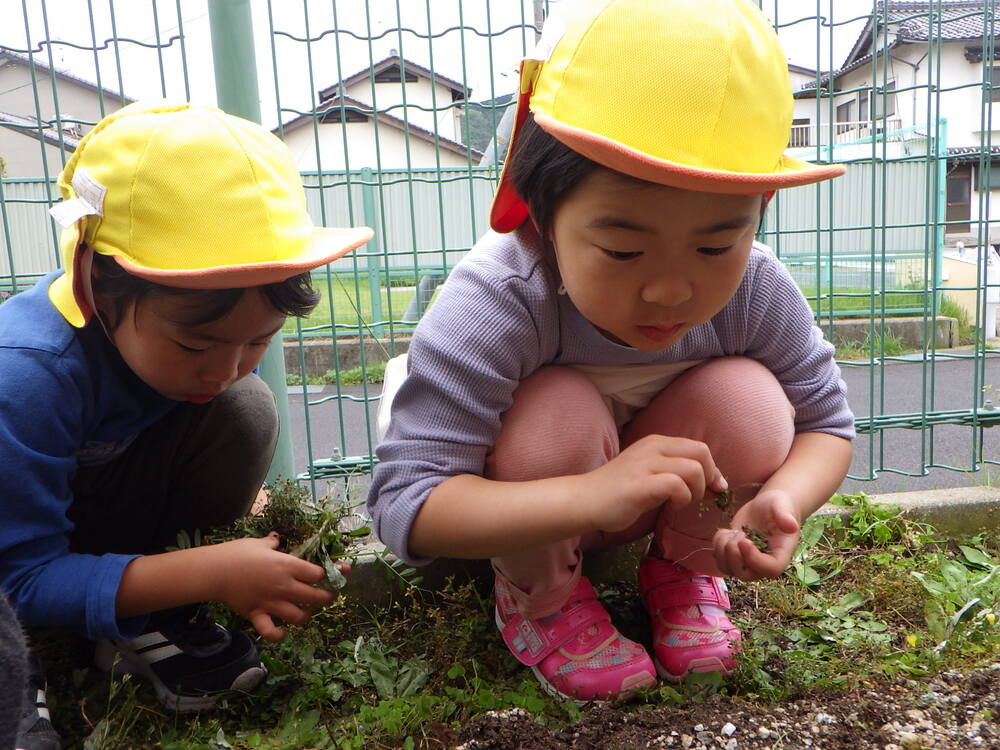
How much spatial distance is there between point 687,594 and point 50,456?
3.65 ft

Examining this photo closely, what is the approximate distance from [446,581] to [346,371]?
5.94 ft

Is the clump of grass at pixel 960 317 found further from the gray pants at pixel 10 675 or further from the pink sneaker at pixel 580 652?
the gray pants at pixel 10 675

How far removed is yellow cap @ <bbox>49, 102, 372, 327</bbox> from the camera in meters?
1.31

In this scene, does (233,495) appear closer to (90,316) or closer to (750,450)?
(90,316)

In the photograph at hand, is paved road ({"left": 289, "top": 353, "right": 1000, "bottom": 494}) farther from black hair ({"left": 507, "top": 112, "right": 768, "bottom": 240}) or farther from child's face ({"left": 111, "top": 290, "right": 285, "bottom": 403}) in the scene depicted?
black hair ({"left": 507, "top": 112, "right": 768, "bottom": 240})

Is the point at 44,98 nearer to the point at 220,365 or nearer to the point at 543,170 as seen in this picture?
the point at 220,365

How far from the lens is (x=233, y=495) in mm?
1690

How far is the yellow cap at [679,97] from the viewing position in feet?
3.56

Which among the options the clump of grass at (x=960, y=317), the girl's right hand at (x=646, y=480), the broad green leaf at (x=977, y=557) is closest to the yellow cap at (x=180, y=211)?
the girl's right hand at (x=646, y=480)

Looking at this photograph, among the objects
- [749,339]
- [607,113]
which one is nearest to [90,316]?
[607,113]

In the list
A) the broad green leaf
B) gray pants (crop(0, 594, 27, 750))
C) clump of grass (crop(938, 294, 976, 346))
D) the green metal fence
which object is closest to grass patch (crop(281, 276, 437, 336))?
the green metal fence

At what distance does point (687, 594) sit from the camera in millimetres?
1622

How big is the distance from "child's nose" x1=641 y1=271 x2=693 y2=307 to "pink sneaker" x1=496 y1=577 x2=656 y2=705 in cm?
63

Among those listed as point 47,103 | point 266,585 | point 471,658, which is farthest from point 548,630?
point 47,103
